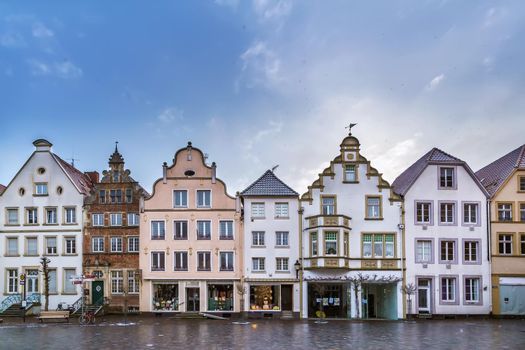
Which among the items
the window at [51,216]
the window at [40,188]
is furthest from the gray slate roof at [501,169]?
the window at [40,188]

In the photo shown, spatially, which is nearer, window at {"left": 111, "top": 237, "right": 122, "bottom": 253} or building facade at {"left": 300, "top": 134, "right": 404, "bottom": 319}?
building facade at {"left": 300, "top": 134, "right": 404, "bottom": 319}

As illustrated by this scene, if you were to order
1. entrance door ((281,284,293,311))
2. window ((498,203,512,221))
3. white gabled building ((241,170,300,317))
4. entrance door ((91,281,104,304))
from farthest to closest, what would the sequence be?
entrance door ((91,281,104,304)), window ((498,203,512,221)), entrance door ((281,284,293,311)), white gabled building ((241,170,300,317))

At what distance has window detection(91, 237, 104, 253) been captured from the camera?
50388 millimetres

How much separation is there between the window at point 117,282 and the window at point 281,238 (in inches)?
495

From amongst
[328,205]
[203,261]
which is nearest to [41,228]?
[203,261]

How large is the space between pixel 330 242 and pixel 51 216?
22.4 meters

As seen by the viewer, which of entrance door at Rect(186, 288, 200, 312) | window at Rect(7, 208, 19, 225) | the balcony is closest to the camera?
the balcony

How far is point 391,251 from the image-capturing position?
4850 centimetres

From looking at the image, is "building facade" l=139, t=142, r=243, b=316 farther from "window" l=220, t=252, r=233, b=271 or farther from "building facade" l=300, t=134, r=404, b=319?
"building facade" l=300, t=134, r=404, b=319

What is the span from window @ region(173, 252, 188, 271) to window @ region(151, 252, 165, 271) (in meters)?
1.00

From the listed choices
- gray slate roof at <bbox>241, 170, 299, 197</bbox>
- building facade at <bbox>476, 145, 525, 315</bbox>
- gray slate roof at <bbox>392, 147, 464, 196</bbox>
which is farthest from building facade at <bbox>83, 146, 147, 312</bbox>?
building facade at <bbox>476, 145, 525, 315</bbox>

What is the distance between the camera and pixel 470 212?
49156 mm

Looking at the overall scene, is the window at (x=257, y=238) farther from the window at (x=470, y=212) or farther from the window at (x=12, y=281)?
the window at (x=12, y=281)

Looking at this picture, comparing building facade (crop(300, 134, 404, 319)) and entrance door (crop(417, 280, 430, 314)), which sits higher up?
building facade (crop(300, 134, 404, 319))
